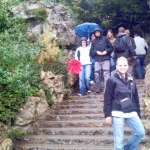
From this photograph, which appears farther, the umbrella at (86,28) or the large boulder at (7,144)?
the umbrella at (86,28)

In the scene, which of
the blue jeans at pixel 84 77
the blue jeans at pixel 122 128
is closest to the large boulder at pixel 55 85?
the blue jeans at pixel 84 77

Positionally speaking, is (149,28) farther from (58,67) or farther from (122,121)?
(122,121)

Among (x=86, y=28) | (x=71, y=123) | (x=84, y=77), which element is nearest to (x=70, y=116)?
(x=71, y=123)

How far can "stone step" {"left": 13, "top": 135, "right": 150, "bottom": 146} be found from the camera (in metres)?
5.68

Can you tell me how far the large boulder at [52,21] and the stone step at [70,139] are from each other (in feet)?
22.9

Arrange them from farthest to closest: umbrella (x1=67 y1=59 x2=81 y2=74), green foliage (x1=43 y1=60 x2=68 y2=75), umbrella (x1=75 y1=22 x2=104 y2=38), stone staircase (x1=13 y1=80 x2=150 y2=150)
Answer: umbrella (x1=75 y1=22 x2=104 y2=38)
green foliage (x1=43 y1=60 x2=68 y2=75)
umbrella (x1=67 y1=59 x2=81 y2=74)
stone staircase (x1=13 y1=80 x2=150 y2=150)

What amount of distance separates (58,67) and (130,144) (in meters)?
5.65

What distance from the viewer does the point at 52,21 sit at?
12992 mm

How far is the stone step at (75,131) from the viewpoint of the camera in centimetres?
605

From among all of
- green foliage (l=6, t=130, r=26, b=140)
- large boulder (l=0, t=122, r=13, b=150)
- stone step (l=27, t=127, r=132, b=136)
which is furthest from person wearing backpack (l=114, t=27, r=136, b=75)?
large boulder (l=0, t=122, r=13, b=150)

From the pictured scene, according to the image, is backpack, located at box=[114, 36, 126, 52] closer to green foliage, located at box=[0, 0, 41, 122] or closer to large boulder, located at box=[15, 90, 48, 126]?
green foliage, located at box=[0, 0, 41, 122]

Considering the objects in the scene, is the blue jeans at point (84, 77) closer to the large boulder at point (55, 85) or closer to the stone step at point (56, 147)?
the large boulder at point (55, 85)

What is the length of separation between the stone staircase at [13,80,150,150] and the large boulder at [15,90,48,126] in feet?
0.66

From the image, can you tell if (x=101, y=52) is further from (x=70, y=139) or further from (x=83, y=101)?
(x=70, y=139)
